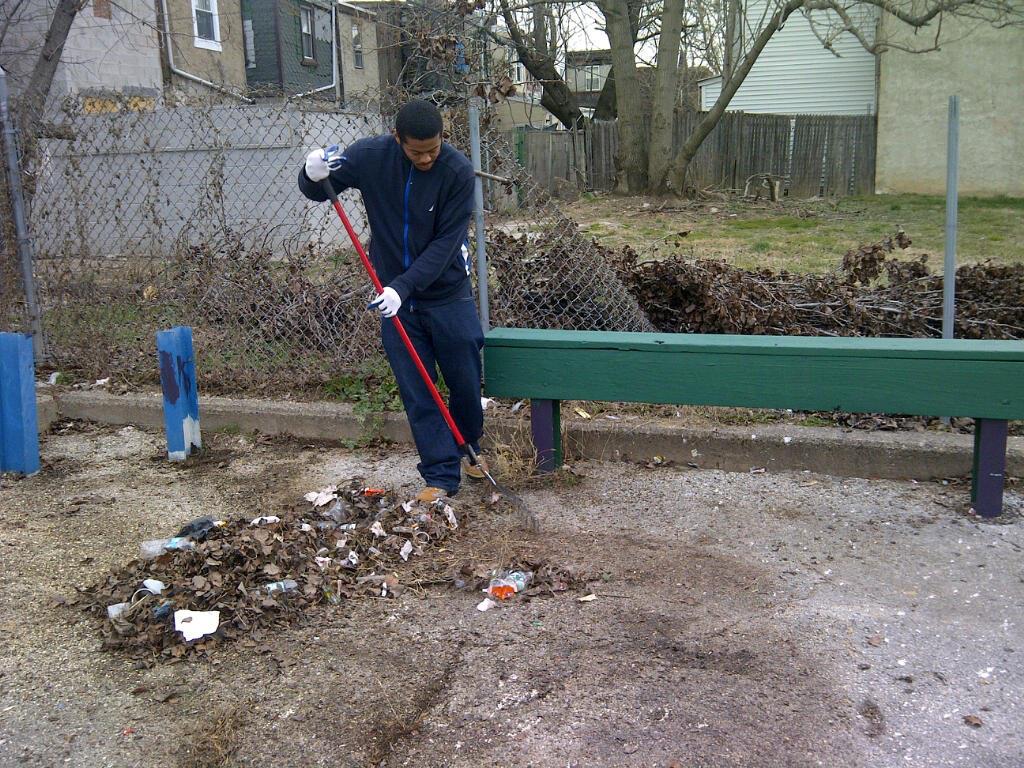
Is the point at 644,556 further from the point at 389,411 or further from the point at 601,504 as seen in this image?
A: the point at 389,411

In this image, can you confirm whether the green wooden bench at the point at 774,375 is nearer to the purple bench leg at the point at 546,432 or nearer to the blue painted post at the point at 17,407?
the purple bench leg at the point at 546,432

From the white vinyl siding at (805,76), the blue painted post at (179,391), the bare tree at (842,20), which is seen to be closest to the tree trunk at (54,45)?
the blue painted post at (179,391)

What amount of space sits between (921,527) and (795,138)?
63.9 ft

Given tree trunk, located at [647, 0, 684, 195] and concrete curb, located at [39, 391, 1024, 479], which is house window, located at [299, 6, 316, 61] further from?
concrete curb, located at [39, 391, 1024, 479]

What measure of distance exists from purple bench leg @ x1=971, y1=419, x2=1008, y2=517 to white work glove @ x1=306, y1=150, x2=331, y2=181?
307 cm

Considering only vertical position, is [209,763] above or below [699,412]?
below

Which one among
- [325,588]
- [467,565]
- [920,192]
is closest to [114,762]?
[325,588]

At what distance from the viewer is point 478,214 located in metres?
5.25

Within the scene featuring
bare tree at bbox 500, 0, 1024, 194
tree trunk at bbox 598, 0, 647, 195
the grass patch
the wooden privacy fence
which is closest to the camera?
the grass patch

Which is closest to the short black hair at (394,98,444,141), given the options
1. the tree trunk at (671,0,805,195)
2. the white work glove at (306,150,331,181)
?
the white work glove at (306,150,331,181)

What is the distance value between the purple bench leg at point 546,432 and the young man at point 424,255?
11.6 inches

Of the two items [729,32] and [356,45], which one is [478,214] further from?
[356,45]

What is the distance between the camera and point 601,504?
4.65 metres

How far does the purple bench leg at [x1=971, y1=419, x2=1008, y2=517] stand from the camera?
166 inches
